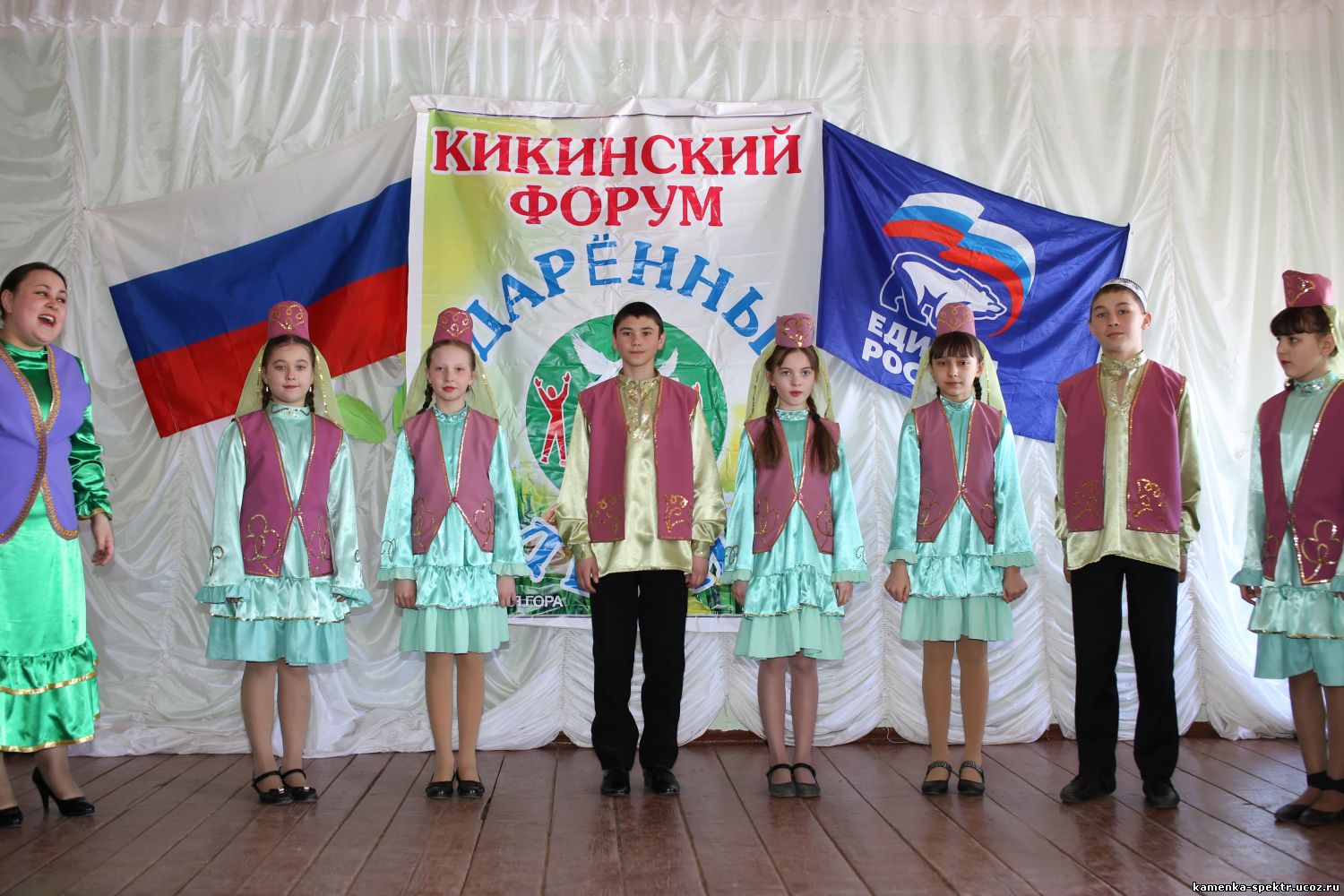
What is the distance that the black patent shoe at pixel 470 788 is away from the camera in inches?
130

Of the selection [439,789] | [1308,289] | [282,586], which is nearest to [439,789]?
[439,789]

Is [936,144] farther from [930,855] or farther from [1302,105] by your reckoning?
[930,855]

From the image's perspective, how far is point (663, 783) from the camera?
10.9ft

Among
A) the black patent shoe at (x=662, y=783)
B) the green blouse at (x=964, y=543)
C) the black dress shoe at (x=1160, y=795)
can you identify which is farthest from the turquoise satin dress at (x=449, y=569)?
the black dress shoe at (x=1160, y=795)

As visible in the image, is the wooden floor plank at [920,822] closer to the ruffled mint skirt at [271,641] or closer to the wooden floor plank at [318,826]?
the wooden floor plank at [318,826]

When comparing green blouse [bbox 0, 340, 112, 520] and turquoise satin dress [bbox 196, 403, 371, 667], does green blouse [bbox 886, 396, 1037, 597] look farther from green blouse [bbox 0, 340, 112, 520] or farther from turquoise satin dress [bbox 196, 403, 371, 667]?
green blouse [bbox 0, 340, 112, 520]

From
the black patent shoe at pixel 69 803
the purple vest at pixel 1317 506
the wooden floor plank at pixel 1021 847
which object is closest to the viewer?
the wooden floor plank at pixel 1021 847

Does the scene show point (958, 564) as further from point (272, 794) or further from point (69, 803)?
point (69, 803)

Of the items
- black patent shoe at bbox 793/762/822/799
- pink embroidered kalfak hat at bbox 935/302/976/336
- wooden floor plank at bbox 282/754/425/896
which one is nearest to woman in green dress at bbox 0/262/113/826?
wooden floor plank at bbox 282/754/425/896

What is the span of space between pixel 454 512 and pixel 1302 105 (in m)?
3.70

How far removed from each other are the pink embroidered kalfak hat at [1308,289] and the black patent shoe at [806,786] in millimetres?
1905

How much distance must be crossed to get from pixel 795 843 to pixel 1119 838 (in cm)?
79

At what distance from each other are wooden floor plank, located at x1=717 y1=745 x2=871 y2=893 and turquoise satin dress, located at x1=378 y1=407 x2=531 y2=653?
2.94ft

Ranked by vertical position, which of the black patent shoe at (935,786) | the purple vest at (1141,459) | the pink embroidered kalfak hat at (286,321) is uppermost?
the pink embroidered kalfak hat at (286,321)
